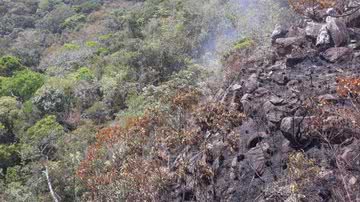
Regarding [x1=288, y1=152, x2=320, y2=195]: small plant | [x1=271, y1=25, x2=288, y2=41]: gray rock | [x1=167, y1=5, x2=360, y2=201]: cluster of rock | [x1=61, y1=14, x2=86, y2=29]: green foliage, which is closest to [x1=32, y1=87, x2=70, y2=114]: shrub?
[x1=167, y1=5, x2=360, y2=201]: cluster of rock

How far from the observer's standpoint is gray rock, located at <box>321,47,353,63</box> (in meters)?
9.71

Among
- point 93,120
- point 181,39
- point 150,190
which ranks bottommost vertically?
point 93,120

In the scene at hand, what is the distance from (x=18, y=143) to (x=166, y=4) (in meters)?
16.2

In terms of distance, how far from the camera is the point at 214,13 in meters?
23.7

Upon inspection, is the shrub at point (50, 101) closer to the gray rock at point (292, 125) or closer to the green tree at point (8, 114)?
the green tree at point (8, 114)

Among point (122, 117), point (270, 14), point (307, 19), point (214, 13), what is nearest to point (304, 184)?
point (307, 19)

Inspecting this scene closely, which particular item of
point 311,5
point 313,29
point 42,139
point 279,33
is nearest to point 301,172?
point 313,29

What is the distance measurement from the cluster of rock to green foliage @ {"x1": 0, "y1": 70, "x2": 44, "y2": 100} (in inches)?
591

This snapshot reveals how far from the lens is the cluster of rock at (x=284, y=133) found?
23.2ft

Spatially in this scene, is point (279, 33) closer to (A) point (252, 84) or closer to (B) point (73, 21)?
(A) point (252, 84)

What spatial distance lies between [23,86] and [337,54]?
18.2 meters

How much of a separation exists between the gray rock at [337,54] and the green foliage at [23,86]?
56.0 feet

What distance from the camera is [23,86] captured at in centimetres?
2369

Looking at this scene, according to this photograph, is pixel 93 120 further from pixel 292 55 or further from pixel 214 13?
pixel 292 55
